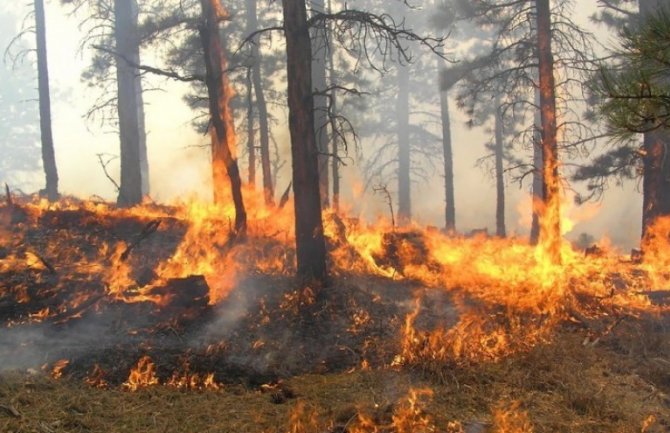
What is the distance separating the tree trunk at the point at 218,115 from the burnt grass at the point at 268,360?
213cm

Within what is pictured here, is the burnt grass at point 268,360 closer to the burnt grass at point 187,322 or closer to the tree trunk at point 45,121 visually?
the burnt grass at point 187,322

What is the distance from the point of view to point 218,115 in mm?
10891

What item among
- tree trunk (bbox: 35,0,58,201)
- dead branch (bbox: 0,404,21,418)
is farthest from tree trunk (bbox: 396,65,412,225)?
dead branch (bbox: 0,404,21,418)

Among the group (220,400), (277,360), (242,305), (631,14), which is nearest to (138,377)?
(220,400)

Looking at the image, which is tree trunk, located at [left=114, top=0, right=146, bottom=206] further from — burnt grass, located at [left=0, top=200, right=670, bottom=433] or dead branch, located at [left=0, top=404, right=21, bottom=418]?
dead branch, located at [left=0, top=404, right=21, bottom=418]

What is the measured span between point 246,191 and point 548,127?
7.93 m

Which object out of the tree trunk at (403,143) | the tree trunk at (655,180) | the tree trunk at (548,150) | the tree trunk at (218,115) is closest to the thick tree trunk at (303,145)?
the tree trunk at (218,115)

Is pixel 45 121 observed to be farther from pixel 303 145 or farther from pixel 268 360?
pixel 268 360

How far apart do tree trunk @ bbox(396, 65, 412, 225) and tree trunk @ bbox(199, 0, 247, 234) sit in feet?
50.4

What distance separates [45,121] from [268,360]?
1513 cm

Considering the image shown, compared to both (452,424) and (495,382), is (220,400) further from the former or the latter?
(495,382)

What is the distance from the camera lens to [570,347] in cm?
766

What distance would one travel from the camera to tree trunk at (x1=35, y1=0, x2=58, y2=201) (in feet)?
57.9

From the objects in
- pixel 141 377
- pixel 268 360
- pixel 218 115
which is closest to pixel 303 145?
pixel 218 115
